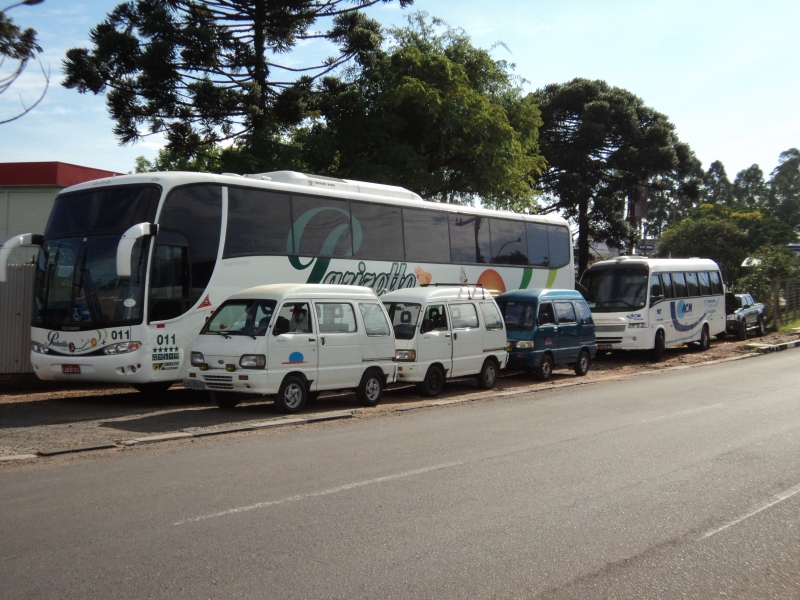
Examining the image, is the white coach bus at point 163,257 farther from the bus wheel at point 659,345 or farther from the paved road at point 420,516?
the bus wheel at point 659,345

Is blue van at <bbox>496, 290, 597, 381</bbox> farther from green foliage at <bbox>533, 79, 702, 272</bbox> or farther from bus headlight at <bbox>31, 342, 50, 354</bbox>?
green foliage at <bbox>533, 79, 702, 272</bbox>

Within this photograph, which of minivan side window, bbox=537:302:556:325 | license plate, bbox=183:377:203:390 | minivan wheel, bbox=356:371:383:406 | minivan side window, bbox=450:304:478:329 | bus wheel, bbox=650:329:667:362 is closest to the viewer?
license plate, bbox=183:377:203:390

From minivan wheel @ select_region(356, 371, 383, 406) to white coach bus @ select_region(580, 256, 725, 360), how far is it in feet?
37.6

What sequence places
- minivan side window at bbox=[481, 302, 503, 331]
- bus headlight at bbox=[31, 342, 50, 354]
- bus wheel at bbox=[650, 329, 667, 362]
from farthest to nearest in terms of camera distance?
1. bus wheel at bbox=[650, 329, 667, 362]
2. minivan side window at bbox=[481, 302, 503, 331]
3. bus headlight at bbox=[31, 342, 50, 354]

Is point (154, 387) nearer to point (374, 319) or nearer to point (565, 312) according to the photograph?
point (374, 319)

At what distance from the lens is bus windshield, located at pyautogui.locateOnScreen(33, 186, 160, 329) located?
13.4 metres

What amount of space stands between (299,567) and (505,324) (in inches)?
547

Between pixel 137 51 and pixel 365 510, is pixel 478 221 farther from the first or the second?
pixel 365 510

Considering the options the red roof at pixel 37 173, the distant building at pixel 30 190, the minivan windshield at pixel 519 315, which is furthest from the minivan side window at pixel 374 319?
the red roof at pixel 37 173

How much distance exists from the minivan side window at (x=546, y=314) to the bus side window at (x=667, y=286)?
695 cm

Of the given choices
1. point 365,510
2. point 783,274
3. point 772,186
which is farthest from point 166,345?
point 772,186

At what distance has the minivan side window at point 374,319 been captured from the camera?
14086 millimetres

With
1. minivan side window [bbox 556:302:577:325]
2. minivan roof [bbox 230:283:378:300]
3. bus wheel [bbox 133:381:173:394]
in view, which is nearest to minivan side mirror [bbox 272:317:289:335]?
minivan roof [bbox 230:283:378:300]

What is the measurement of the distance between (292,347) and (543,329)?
778cm
